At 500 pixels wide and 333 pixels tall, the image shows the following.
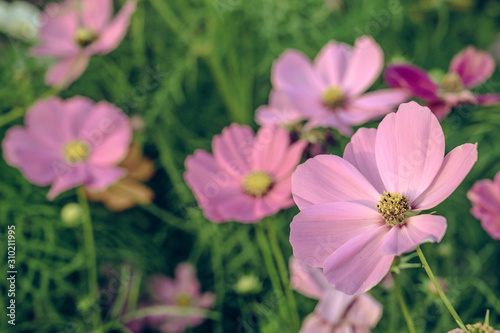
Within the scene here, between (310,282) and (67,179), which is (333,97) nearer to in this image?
(310,282)

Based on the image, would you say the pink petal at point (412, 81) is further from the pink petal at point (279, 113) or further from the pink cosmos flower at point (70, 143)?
the pink cosmos flower at point (70, 143)

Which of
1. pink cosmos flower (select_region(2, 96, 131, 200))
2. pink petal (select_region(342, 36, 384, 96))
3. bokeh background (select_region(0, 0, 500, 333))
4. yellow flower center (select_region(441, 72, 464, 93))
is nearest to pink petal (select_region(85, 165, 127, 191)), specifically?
pink cosmos flower (select_region(2, 96, 131, 200))

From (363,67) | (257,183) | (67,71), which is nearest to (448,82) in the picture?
(363,67)

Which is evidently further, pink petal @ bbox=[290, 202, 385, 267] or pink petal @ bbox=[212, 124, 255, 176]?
pink petal @ bbox=[212, 124, 255, 176]

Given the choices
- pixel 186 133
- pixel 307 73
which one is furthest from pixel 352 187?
pixel 186 133

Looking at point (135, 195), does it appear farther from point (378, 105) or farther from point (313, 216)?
point (313, 216)

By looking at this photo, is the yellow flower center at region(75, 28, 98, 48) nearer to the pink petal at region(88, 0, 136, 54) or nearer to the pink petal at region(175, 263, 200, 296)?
the pink petal at region(88, 0, 136, 54)
